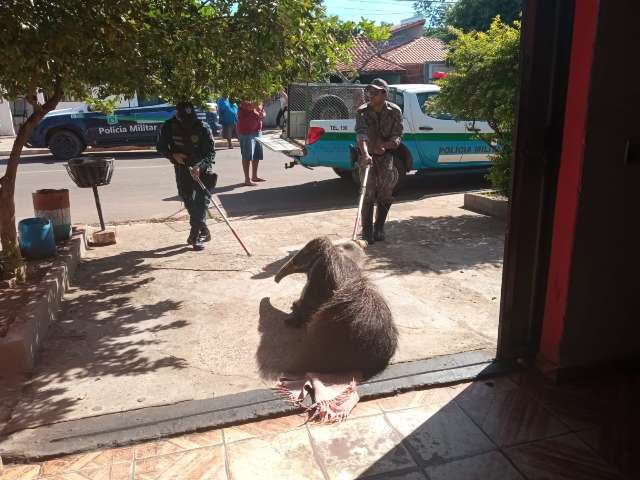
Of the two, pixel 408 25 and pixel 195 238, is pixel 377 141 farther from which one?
pixel 408 25

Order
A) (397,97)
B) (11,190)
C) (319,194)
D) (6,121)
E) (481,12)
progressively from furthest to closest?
1. (481,12)
2. (6,121)
3. (319,194)
4. (397,97)
5. (11,190)

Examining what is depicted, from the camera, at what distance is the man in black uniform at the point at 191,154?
617 cm

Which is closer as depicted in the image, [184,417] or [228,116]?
[184,417]

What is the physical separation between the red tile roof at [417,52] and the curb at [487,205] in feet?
81.3

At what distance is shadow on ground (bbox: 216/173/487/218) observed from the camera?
866 centimetres

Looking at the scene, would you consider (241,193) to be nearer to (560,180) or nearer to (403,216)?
(403,216)

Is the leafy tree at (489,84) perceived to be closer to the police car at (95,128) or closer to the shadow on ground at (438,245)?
the shadow on ground at (438,245)

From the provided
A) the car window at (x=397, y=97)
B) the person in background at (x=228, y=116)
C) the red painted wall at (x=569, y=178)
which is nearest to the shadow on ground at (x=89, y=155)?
the person in background at (x=228, y=116)

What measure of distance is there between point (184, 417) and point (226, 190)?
7641 millimetres

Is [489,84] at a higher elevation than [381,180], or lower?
higher

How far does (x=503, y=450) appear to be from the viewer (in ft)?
8.84

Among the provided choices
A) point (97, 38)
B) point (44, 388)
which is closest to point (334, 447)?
point (44, 388)

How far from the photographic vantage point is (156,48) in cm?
410

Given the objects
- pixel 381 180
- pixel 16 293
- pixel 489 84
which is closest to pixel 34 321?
pixel 16 293
